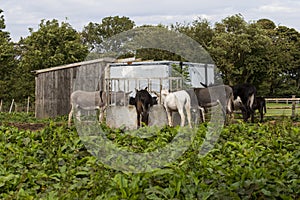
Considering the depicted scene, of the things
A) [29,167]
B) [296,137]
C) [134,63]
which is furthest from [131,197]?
[134,63]

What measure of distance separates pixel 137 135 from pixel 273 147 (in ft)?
6.23

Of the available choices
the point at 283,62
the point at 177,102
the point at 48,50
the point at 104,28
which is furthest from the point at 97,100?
the point at 104,28

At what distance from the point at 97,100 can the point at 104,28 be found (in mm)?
23452

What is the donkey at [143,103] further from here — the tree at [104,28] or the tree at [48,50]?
the tree at [104,28]

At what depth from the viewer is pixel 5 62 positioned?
26016 millimetres

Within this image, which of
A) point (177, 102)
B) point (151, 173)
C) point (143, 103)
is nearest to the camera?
point (151, 173)

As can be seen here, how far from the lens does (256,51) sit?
31469mm

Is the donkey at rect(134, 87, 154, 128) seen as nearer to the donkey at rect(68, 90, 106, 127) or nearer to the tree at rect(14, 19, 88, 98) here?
the donkey at rect(68, 90, 106, 127)

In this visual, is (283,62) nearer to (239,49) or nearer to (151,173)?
(239,49)

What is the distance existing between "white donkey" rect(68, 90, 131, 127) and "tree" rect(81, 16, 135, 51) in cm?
2092

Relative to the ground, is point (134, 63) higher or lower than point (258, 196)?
higher

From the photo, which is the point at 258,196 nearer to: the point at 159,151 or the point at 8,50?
the point at 159,151

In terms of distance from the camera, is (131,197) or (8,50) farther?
(8,50)

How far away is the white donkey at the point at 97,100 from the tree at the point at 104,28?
824 inches
